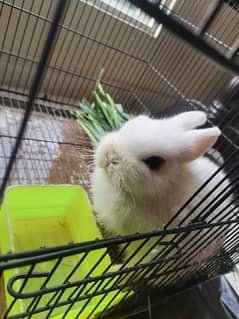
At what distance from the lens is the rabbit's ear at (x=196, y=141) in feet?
3.18

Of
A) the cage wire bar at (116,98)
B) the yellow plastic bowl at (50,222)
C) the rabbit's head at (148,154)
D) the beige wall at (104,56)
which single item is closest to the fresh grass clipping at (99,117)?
the cage wire bar at (116,98)

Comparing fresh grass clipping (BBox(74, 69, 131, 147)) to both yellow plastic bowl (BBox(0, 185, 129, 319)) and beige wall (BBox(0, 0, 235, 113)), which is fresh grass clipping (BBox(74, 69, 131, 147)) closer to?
beige wall (BBox(0, 0, 235, 113))

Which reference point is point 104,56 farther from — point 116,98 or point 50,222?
point 50,222

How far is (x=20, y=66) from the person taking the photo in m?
1.78

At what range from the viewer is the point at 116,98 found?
2102 mm

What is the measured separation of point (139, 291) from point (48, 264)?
31 cm

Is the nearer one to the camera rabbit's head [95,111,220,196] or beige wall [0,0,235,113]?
rabbit's head [95,111,220,196]

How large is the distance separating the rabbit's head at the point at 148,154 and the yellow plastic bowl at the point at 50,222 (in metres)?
0.20

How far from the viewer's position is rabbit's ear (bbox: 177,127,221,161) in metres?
0.97

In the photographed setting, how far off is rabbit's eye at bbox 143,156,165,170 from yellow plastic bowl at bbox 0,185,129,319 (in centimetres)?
27

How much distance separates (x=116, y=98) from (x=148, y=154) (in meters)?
1.21

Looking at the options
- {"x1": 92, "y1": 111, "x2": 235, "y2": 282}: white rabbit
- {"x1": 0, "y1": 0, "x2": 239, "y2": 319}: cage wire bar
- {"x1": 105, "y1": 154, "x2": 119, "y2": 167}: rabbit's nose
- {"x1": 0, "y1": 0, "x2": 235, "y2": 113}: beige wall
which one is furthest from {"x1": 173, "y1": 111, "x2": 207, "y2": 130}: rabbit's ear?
{"x1": 0, "y1": 0, "x2": 235, "y2": 113}: beige wall

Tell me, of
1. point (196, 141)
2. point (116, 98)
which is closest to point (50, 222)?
point (196, 141)

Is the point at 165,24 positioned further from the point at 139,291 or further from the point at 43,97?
the point at 43,97
